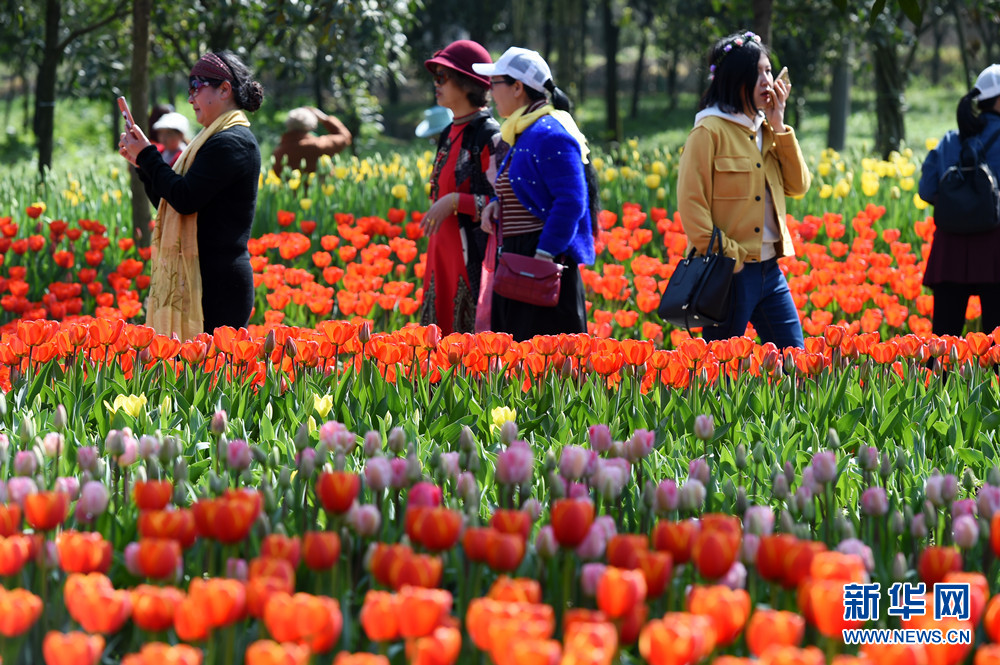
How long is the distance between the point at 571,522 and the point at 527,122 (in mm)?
2690

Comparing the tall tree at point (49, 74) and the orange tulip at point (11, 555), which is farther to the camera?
the tall tree at point (49, 74)

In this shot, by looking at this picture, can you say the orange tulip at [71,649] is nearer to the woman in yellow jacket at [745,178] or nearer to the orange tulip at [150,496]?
the orange tulip at [150,496]

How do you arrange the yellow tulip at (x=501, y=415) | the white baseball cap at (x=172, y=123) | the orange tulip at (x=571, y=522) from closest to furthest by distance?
the orange tulip at (x=571, y=522) → the yellow tulip at (x=501, y=415) → the white baseball cap at (x=172, y=123)

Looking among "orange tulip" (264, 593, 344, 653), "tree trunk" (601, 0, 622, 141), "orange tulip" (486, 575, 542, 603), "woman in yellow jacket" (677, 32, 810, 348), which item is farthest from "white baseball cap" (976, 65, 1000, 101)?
"tree trunk" (601, 0, 622, 141)

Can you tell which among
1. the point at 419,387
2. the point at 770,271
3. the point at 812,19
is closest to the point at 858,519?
the point at 419,387

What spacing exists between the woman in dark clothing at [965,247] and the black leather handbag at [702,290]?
153 centimetres

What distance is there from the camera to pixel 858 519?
7.72 ft

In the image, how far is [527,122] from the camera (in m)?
4.20

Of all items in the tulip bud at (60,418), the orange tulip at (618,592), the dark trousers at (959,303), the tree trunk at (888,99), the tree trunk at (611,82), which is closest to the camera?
the orange tulip at (618,592)

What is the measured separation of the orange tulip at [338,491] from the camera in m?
1.83

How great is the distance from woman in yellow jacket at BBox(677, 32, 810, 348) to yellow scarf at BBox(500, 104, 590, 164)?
0.43 meters

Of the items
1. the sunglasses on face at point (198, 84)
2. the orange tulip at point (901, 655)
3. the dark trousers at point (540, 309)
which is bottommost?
the orange tulip at point (901, 655)

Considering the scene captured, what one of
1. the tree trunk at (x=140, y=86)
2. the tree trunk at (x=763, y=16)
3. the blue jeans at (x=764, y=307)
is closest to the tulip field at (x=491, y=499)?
the blue jeans at (x=764, y=307)

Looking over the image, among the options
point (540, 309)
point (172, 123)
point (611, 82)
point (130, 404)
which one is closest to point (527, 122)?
point (540, 309)
